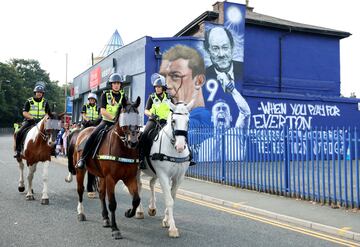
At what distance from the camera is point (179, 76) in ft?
62.3

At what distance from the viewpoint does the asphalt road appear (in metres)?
6.14

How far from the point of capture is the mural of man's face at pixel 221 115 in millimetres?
19859

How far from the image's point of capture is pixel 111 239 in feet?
20.4

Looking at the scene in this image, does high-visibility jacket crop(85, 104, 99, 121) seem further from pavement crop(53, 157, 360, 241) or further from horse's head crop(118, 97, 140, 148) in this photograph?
horse's head crop(118, 97, 140, 148)

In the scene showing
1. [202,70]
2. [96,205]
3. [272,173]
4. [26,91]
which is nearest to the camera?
[96,205]

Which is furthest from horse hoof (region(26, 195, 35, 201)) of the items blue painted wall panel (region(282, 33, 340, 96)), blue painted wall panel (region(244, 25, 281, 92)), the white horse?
blue painted wall panel (region(282, 33, 340, 96))

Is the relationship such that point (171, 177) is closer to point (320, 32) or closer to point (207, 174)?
point (207, 174)

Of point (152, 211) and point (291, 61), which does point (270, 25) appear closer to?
point (291, 61)

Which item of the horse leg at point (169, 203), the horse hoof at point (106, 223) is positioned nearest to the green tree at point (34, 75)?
the horse hoof at point (106, 223)

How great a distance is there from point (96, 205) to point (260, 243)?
4.34 metres

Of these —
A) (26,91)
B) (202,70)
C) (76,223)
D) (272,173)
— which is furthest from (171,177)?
(26,91)

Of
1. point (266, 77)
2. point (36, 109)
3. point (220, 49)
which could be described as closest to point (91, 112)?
point (36, 109)

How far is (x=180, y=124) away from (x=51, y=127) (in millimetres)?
4543

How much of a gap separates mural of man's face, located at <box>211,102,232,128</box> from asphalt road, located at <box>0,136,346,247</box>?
10555 millimetres
